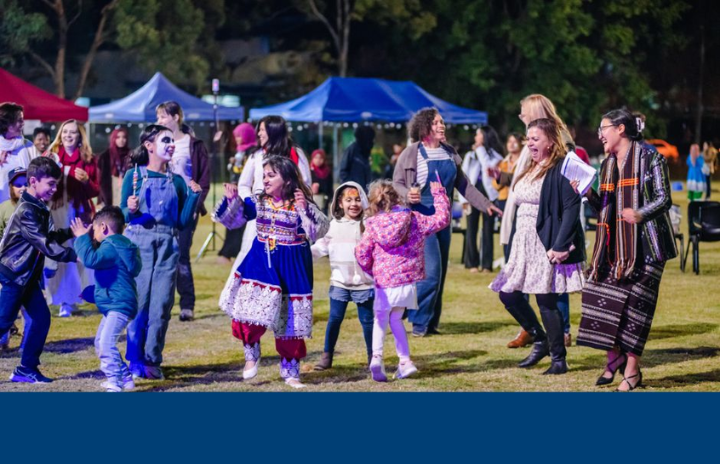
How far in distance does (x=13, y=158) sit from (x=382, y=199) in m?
3.48

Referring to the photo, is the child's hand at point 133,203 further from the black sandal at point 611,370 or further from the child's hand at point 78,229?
the black sandal at point 611,370

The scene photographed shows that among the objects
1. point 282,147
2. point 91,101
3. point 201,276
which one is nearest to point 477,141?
point 201,276

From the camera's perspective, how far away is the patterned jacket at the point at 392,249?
7340mm

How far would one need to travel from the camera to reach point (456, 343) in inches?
361

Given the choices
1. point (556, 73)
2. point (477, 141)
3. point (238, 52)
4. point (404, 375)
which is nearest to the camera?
point (404, 375)

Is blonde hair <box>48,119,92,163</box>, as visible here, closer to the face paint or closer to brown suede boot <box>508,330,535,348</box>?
A: the face paint

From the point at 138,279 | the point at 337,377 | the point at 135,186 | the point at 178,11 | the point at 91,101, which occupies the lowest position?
the point at 337,377

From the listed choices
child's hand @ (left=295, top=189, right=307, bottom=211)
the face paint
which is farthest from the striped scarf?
the face paint

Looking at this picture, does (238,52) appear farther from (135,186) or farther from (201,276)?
(135,186)

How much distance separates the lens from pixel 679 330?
9766 millimetres

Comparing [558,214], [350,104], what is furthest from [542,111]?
[350,104]

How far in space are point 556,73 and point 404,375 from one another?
34117mm

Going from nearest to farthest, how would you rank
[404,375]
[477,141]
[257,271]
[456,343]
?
[257,271]
[404,375]
[456,343]
[477,141]

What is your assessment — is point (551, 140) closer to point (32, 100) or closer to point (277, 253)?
point (277, 253)
